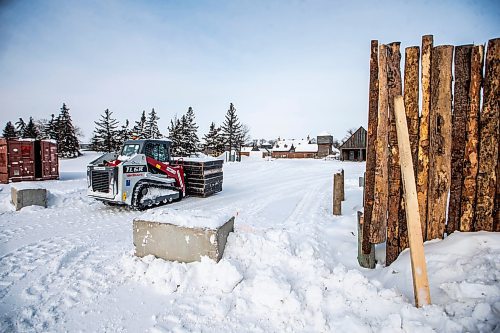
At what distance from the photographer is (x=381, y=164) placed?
11.5ft

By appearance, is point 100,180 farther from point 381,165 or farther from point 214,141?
point 214,141

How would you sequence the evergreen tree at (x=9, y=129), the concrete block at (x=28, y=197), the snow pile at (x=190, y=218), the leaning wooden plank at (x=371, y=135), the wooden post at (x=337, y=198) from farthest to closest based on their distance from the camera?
the evergreen tree at (x=9, y=129), the concrete block at (x=28, y=197), the wooden post at (x=337, y=198), the snow pile at (x=190, y=218), the leaning wooden plank at (x=371, y=135)

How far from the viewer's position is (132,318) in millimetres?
2961

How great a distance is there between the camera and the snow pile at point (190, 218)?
3.89 metres

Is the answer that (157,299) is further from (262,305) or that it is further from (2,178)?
(2,178)

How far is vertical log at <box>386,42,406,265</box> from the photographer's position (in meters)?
3.43

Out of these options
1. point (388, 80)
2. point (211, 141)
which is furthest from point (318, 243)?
point (211, 141)

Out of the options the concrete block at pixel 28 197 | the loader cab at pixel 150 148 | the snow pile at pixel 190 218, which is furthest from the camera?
the loader cab at pixel 150 148

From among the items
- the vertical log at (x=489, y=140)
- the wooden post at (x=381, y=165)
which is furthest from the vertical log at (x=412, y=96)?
the vertical log at (x=489, y=140)

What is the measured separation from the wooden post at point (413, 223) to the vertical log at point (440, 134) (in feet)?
1.89

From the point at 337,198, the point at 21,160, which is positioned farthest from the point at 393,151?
the point at 21,160

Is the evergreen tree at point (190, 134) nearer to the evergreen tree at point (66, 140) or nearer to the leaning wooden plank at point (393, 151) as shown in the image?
the evergreen tree at point (66, 140)

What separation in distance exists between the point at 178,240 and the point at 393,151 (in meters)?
3.24

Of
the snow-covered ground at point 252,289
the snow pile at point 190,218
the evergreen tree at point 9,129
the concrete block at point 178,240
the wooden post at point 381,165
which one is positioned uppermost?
the evergreen tree at point 9,129
